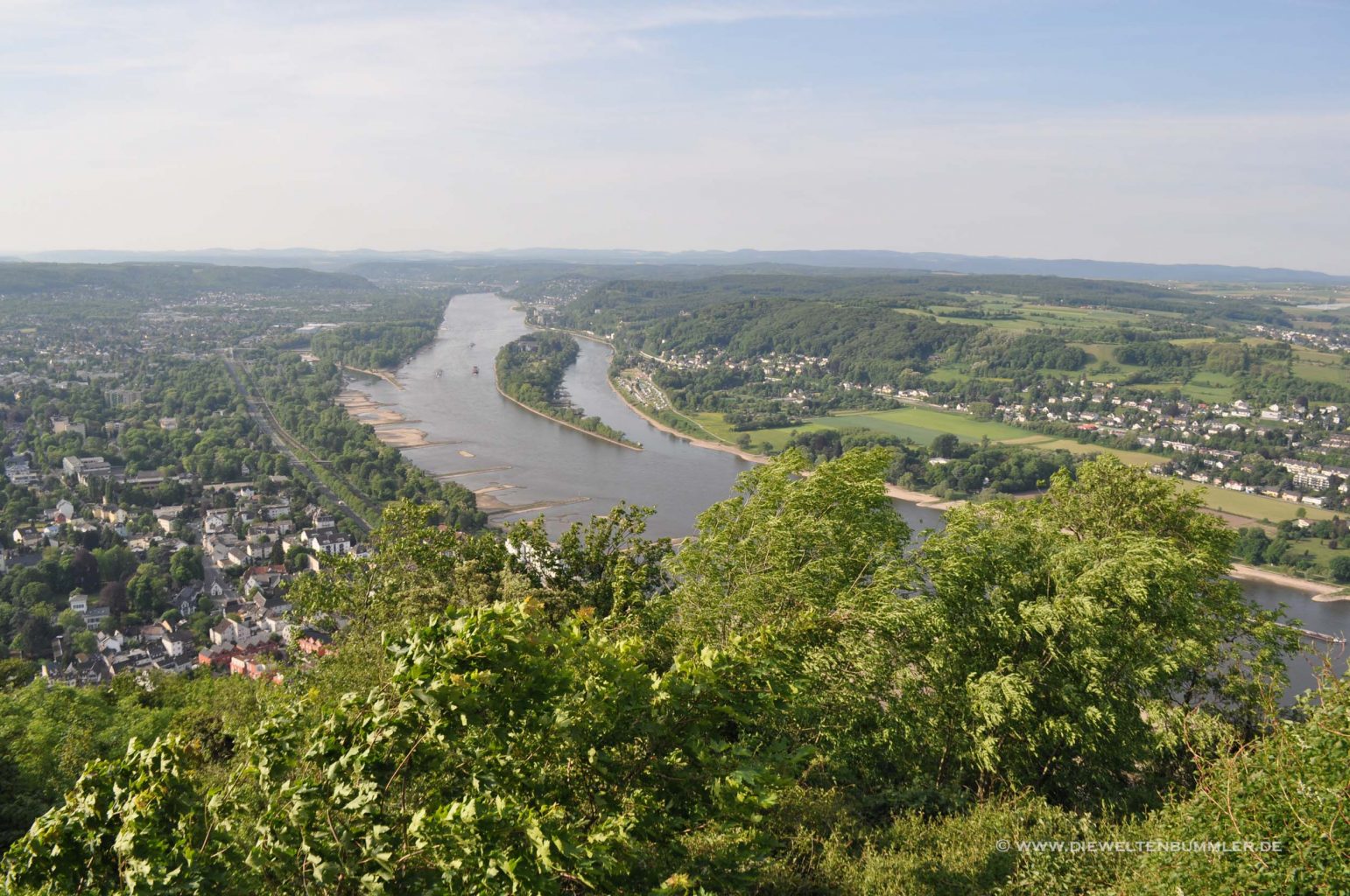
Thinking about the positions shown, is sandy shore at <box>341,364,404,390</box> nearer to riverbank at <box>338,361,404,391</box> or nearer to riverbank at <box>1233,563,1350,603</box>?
riverbank at <box>338,361,404,391</box>

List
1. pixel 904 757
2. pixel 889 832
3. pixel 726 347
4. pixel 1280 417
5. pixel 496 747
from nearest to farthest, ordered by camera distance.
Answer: pixel 496 747 < pixel 889 832 < pixel 904 757 < pixel 1280 417 < pixel 726 347

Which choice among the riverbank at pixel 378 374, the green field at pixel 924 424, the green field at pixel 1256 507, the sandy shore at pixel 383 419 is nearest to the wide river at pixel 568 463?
the riverbank at pixel 378 374

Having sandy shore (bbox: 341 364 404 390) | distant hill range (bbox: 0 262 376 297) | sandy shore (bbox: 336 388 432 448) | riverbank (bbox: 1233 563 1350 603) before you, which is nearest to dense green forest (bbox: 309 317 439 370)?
sandy shore (bbox: 341 364 404 390)

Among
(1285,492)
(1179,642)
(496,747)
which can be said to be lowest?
(1285,492)

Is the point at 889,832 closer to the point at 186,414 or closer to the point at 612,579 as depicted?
the point at 612,579

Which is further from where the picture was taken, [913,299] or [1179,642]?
[913,299]

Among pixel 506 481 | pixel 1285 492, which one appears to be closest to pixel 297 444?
pixel 506 481

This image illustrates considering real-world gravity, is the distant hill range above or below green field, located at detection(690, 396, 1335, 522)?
above

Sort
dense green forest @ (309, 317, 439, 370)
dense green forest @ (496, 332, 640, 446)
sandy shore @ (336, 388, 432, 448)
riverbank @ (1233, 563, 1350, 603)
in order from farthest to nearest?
1. dense green forest @ (309, 317, 439, 370)
2. dense green forest @ (496, 332, 640, 446)
3. sandy shore @ (336, 388, 432, 448)
4. riverbank @ (1233, 563, 1350, 603)
